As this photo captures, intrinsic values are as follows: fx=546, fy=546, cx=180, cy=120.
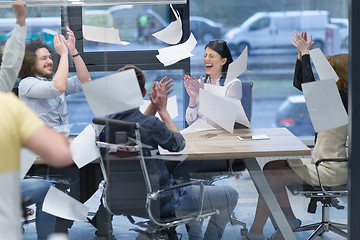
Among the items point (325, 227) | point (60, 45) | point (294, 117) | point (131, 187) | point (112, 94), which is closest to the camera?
point (112, 94)

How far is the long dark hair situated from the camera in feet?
9.28

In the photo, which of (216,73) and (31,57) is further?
(216,73)

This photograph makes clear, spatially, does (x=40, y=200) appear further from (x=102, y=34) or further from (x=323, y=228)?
(x=323, y=228)

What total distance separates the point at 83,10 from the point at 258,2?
2.98 ft

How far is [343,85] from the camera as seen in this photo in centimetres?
284

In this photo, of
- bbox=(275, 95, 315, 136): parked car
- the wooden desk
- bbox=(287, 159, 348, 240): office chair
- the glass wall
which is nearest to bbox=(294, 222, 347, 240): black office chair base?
bbox=(287, 159, 348, 240): office chair

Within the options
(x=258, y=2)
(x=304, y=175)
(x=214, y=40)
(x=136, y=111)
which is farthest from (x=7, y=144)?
(x=304, y=175)

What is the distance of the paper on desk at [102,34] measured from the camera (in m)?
2.70

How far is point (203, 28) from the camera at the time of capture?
2.81 m

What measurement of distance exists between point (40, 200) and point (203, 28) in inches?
46.9

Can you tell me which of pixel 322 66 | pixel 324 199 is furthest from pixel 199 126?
pixel 324 199

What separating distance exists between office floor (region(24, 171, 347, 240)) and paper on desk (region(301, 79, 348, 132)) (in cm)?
46

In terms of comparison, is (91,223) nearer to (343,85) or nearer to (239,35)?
(239,35)

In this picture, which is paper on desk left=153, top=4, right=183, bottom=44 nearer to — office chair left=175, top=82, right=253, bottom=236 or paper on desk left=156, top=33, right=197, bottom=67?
paper on desk left=156, top=33, right=197, bottom=67
